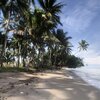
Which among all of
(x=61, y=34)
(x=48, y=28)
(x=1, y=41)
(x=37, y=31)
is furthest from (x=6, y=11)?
(x=61, y=34)

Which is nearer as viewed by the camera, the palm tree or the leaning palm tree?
the palm tree

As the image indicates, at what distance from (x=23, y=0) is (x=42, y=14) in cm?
956

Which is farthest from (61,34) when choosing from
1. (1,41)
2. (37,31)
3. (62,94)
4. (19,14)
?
(62,94)

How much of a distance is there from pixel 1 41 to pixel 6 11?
1600cm

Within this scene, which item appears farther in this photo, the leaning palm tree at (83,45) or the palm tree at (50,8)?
the leaning palm tree at (83,45)

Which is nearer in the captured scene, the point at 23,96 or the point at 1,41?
the point at 23,96

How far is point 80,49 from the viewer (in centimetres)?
8938

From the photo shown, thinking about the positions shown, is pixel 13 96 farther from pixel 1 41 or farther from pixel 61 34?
pixel 61 34

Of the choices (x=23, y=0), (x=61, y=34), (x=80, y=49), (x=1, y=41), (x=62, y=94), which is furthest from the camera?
(x=80, y=49)

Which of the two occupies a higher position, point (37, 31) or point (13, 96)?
point (37, 31)

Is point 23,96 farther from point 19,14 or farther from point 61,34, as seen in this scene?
point 61,34

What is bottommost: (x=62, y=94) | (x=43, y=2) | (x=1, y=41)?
(x=62, y=94)

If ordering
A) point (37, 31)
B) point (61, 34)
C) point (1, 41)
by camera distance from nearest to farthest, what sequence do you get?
point (37, 31) < point (1, 41) < point (61, 34)

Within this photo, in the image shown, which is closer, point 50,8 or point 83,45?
point 50,8
